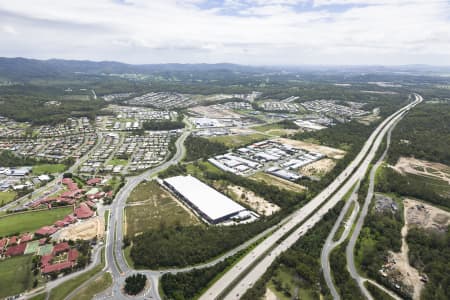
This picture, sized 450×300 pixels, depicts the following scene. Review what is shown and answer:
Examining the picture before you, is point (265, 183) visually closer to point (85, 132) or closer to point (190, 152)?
point (190, 152)

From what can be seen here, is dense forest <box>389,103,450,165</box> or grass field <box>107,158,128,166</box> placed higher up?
dense forest <box>389,103,450,165</box>

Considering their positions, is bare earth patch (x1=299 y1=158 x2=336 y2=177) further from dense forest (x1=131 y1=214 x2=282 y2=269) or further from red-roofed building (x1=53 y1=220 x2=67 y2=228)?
red-roofed building (x1=53 y1=220 x2=67 y2=228)

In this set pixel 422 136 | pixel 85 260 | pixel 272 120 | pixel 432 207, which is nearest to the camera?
pixel 85 260

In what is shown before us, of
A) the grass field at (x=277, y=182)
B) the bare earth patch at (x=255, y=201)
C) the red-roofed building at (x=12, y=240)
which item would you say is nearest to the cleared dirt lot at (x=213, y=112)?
the grass field at (x=277, y=182)

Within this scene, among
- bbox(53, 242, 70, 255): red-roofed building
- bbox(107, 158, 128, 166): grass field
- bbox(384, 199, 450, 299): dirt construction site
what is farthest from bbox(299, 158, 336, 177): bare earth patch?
bbox(53, 242, 70, 255): red-roofed building

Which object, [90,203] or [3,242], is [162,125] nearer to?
[90,203]

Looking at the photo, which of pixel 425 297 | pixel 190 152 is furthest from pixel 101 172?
pixel 425 297
